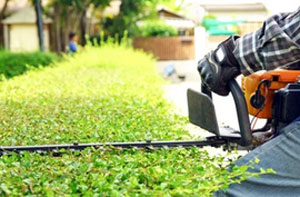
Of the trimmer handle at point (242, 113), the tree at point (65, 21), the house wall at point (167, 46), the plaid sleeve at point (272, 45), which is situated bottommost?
the house wall at point (167, 46)

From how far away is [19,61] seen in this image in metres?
19.7

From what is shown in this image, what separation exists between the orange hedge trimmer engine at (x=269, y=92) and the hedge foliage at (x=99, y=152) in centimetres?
35

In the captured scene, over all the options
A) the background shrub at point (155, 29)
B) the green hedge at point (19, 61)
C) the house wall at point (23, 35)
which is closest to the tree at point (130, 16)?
the background shrub at point (155, 29)

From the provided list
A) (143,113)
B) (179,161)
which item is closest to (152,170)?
(179,161)

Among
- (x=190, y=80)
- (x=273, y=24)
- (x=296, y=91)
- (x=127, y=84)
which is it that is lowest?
(x=190, y=80)

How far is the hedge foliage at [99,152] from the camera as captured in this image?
246cm

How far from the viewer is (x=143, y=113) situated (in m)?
5.39

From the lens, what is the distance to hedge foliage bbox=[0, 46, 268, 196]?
8.06 feet

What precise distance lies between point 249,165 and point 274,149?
0.14 m

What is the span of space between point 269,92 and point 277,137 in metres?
0.46

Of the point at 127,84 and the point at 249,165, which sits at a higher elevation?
the point at 249,165

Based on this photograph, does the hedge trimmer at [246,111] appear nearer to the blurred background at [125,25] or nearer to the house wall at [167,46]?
the blurred background at [125,25]

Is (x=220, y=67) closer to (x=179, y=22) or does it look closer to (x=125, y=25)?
(x=125, y=25)

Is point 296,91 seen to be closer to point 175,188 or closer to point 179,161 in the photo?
point 179,161
